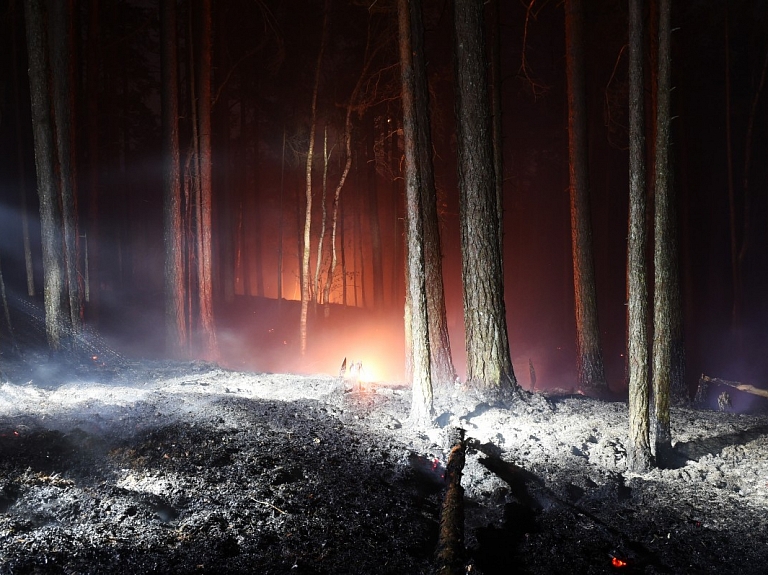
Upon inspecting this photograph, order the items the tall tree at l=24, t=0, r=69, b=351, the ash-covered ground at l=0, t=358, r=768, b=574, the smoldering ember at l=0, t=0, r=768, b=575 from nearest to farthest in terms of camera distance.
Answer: the ash-covered ground at l=0, t=358, r=768, b=574
the smoldering ember at l=0, t=0, r=768, b=575
the tall tree at l=24, t=0, r=69, b=351

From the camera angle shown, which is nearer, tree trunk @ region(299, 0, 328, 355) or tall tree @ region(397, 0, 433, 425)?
tall tree @ region(397, 0, 433, 425)

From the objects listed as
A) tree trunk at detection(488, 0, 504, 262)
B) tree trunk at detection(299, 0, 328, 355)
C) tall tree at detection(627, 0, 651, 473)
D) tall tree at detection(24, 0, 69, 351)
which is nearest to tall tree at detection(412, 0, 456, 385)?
tree trunk at detection(488, 0, 504, 262)

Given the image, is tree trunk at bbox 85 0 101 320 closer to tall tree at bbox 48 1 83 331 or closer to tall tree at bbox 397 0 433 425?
tall tree at bbox 48 1 83 331

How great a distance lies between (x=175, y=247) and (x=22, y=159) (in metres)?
9.57

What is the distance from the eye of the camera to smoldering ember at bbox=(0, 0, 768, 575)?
19.0ft

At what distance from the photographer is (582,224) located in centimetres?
1275

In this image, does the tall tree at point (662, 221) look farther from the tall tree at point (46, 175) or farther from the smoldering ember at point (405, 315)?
the tall tree at point (46, 175)

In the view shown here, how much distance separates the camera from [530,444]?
8.62 m

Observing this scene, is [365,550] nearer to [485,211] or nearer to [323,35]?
[485,211]

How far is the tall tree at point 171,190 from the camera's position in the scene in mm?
15289

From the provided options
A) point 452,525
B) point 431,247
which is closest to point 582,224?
point 431,247

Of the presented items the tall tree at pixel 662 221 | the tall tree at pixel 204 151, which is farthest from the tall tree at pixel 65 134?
the tall tree at pixel 662 221

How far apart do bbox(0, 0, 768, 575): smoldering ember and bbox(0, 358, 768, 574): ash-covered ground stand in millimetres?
47

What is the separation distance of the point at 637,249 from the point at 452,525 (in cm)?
420
